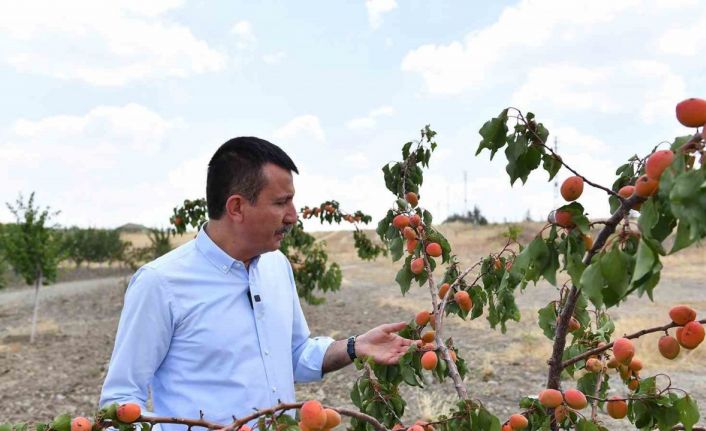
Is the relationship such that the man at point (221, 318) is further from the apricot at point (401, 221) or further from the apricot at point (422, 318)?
the apricot at point (401, 221)

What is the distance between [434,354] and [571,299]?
524mm

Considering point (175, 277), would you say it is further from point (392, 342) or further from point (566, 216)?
point (566, 216)

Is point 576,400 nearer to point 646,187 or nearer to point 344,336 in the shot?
point 646,187

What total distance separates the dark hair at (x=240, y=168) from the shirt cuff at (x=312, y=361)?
735 mm

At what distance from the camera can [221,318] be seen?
216cm

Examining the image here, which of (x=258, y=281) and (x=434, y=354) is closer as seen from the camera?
(x=434, y=354)

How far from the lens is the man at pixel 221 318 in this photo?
2025mm

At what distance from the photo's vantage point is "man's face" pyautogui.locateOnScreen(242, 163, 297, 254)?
214cm

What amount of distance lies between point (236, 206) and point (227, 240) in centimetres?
16

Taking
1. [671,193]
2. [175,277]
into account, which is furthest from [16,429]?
[671,193]

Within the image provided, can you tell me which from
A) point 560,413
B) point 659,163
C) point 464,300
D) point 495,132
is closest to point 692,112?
point 659,163

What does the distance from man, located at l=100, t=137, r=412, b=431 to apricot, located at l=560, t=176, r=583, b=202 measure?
37.2 inches

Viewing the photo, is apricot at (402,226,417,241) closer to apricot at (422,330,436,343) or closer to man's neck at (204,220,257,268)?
apricot at (422,330,436,343)

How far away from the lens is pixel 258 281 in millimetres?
2357
